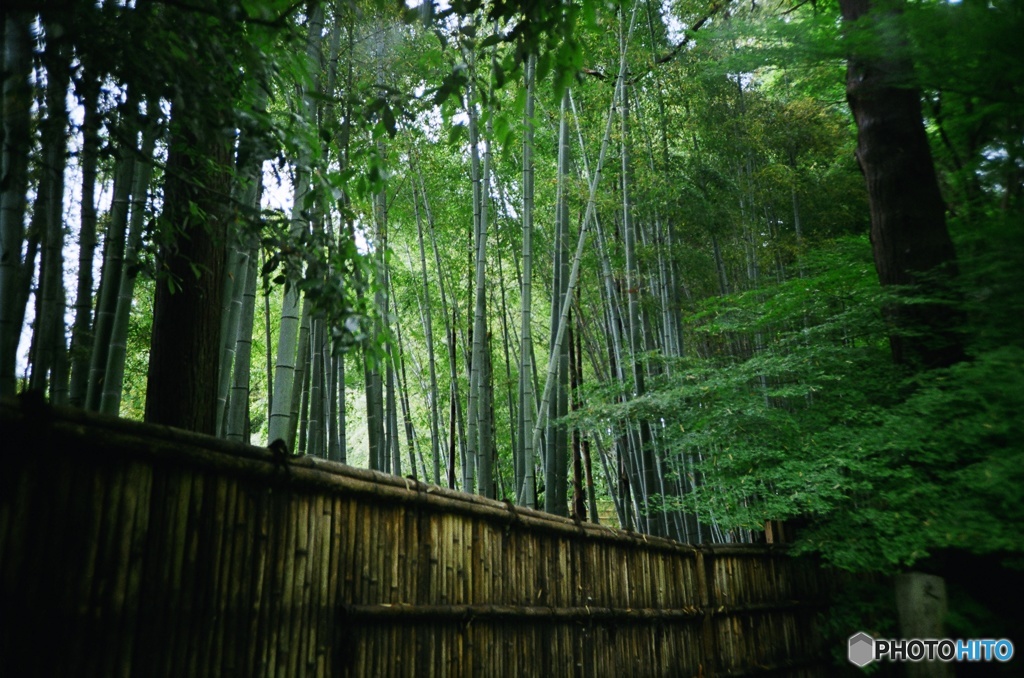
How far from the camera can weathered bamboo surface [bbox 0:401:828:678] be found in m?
1.14

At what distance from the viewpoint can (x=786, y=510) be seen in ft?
11.3

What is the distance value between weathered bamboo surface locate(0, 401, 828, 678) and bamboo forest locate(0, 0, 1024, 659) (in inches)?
6.3

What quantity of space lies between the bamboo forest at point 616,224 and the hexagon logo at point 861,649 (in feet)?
1.20

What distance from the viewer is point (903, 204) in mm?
3615

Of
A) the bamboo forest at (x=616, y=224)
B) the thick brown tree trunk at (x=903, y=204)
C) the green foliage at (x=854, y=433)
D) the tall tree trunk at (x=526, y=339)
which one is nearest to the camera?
the bamboo forest at (x=616, y=224)

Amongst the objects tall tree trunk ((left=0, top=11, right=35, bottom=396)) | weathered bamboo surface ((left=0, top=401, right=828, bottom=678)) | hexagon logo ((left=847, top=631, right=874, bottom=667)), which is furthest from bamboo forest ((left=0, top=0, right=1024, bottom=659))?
hexagon logo ((left=847, top=631, right=874, bottom=667))

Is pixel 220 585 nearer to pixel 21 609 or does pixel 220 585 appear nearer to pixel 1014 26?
pixel 21 609

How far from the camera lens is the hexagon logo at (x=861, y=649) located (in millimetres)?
3499

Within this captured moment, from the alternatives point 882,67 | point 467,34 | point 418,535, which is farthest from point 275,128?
point 882,67

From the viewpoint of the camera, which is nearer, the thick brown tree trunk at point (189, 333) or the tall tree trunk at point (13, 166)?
the tall tree trunk at point (13, 166)

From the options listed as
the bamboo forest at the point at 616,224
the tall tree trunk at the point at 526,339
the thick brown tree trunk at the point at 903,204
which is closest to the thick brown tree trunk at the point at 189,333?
the bamboo forest at the point at 616,224

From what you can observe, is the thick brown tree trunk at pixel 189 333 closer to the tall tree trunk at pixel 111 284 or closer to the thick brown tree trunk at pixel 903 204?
the tall tree trunk at pixel 111 284

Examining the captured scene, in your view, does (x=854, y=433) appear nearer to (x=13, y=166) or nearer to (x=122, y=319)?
(x=122, y=319)

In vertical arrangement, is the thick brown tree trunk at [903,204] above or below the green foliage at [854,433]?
→ above
